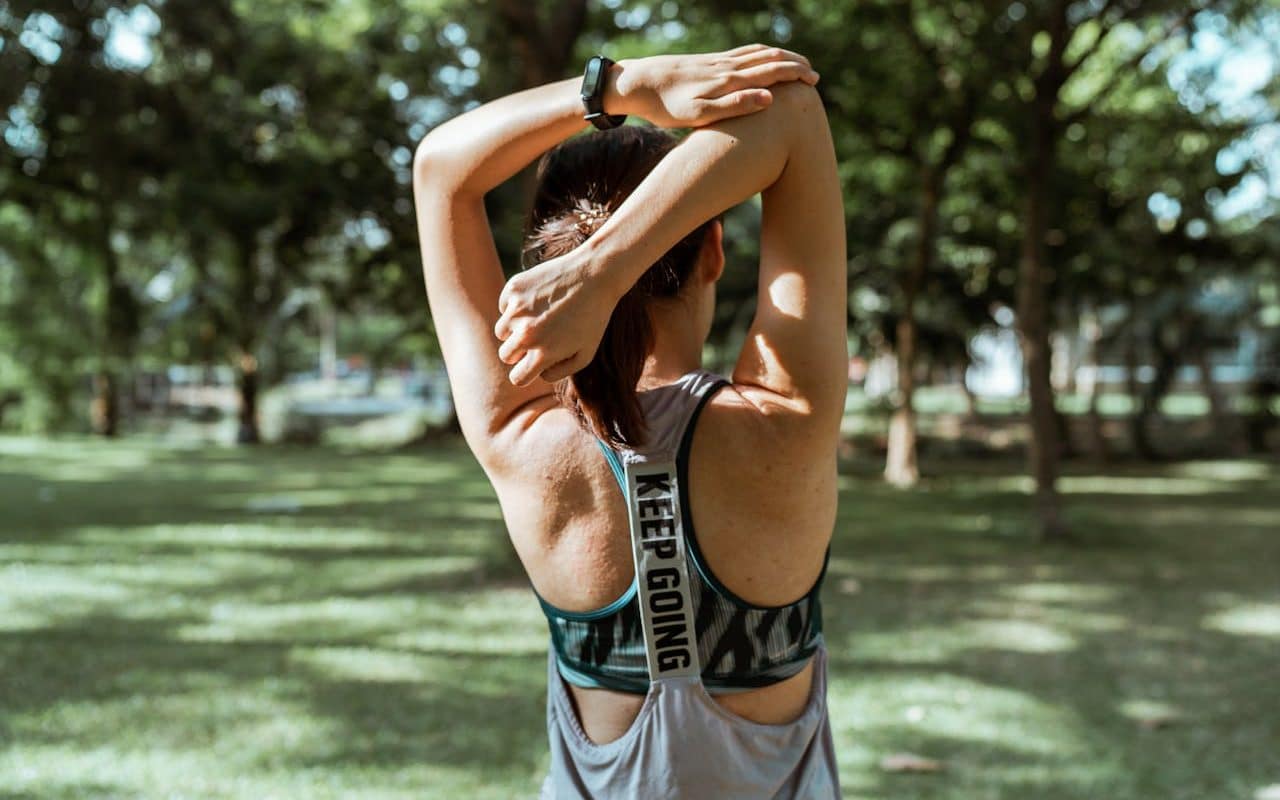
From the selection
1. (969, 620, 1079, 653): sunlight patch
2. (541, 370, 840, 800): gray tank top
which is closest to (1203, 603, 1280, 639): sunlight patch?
(969, 620, 1079, 653): sunlight patch

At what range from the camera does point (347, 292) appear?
17.8 metres

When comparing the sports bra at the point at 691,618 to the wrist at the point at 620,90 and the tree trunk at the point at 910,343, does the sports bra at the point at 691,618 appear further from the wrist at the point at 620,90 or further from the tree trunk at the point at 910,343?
the tree trunk at the point at 910,343

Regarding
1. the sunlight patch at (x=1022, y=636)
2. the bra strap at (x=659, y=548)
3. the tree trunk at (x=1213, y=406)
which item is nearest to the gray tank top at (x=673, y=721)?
the bra strap at (x=659, y=548)

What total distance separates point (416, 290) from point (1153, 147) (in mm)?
9181

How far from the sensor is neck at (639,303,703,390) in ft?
4.50

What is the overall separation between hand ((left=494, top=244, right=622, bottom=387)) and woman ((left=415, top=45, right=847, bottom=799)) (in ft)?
0.44

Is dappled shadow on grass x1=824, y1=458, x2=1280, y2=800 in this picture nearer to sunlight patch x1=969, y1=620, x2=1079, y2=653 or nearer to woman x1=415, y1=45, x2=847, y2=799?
sunlight patch x1=969, y1=620, x2=1079, y2=653

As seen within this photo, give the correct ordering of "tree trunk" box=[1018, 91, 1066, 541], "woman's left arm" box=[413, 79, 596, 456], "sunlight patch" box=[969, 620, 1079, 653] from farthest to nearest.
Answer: "tree trunk" box=[1018, 91, 1066, 541] → "sunlight patch" box=[969, 620, 1079, 653] → "woman's left arm" box=[413, 79, 596, 456]

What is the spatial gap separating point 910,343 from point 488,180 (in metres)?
13.5

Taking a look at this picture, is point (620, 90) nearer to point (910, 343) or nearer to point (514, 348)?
point (514, 348)

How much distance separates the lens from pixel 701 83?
1216 mm

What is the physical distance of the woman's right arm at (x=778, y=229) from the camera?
3.73 ft

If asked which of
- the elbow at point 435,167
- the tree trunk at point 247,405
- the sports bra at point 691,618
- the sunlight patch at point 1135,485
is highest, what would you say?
the elbow at point 435,167

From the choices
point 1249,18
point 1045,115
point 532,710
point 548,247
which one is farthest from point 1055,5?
point 548,247
